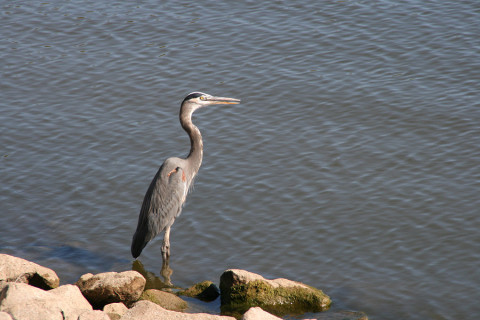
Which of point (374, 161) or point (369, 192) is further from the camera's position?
point (374, 161)

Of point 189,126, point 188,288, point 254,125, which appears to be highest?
point 189,126

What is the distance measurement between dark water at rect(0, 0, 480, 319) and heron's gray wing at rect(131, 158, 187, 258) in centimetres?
49

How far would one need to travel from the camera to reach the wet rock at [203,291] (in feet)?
28.2

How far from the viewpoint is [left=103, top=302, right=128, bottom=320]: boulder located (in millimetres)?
7637

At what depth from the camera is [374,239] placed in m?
9.86

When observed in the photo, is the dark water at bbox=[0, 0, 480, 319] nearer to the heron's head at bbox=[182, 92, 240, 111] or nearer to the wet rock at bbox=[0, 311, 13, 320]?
the heron's head at bbox=[182, 92, 240, 111]

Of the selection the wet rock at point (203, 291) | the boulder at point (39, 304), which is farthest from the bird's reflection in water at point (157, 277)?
the boulder at point (39, 304)

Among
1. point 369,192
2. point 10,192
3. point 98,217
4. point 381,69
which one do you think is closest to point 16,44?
point 10,192

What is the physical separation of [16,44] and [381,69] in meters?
8.97

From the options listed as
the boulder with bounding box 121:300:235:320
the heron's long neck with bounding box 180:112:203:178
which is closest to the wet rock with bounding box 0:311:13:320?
the boulder with bounding box 121:300:235:320

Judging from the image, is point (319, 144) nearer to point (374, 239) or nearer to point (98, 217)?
point (374, 239)

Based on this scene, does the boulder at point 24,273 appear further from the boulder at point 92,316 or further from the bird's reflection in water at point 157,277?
the boulder at point 92,316

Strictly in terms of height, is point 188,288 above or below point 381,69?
below

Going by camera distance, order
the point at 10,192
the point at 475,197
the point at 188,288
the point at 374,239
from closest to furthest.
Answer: the point at 188,288 < the point at 374,239 < the point at 475,197 < the point at 10,192
